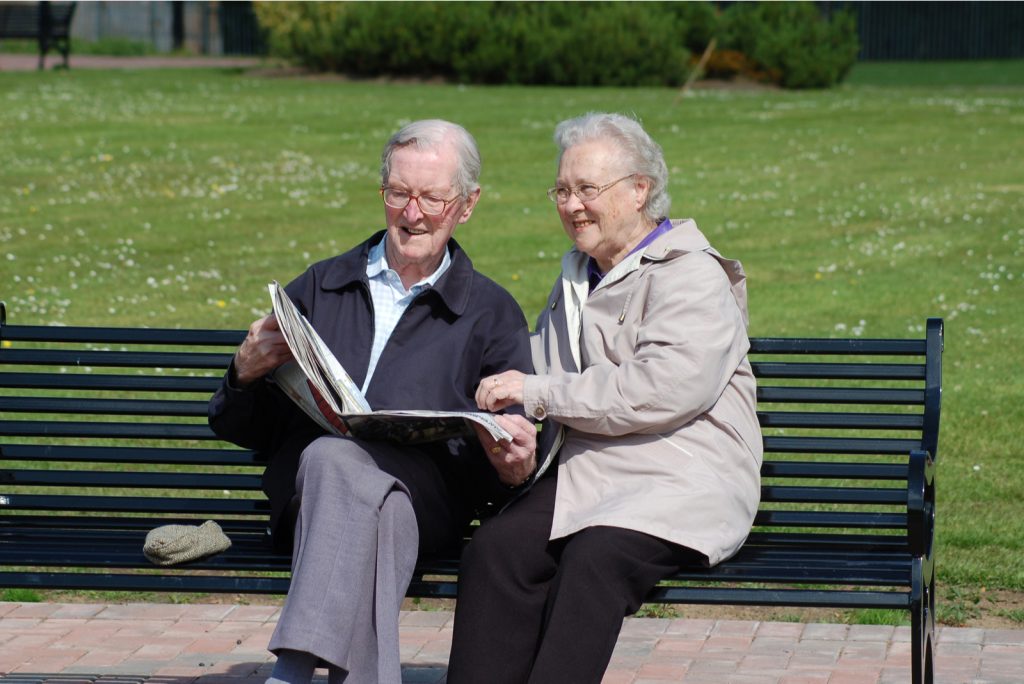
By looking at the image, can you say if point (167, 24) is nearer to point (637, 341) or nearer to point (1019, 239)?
point (1019, 239)

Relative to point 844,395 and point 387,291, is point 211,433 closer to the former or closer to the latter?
point 387,291

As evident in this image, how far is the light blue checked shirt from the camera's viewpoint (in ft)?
12.7

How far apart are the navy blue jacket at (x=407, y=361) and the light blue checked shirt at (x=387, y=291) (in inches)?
1.2

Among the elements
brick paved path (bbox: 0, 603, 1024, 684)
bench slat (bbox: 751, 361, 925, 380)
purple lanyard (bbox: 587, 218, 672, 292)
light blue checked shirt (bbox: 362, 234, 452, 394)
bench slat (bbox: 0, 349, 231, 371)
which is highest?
purple lanyard (bbox: 587, 218, 672, 292)

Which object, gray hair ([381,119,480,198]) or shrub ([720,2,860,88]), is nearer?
gray hair ([381,119,480,198])

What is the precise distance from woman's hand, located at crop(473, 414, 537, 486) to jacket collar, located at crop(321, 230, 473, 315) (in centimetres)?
39

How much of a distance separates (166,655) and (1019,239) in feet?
26.1

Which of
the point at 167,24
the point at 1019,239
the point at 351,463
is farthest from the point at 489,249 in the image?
the point at 167,24

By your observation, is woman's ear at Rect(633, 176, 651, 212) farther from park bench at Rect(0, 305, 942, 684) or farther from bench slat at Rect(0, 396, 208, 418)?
bench slat at Rect(0, 396, 208, 418)

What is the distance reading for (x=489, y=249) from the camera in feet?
34.4

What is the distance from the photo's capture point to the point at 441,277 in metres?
3.85

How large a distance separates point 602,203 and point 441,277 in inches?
17.8

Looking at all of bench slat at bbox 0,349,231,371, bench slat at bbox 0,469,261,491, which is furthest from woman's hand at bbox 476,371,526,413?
bench slat at bbox 0,349,231,371

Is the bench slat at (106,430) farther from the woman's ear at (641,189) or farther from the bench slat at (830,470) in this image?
the bench slat at (830,470)
